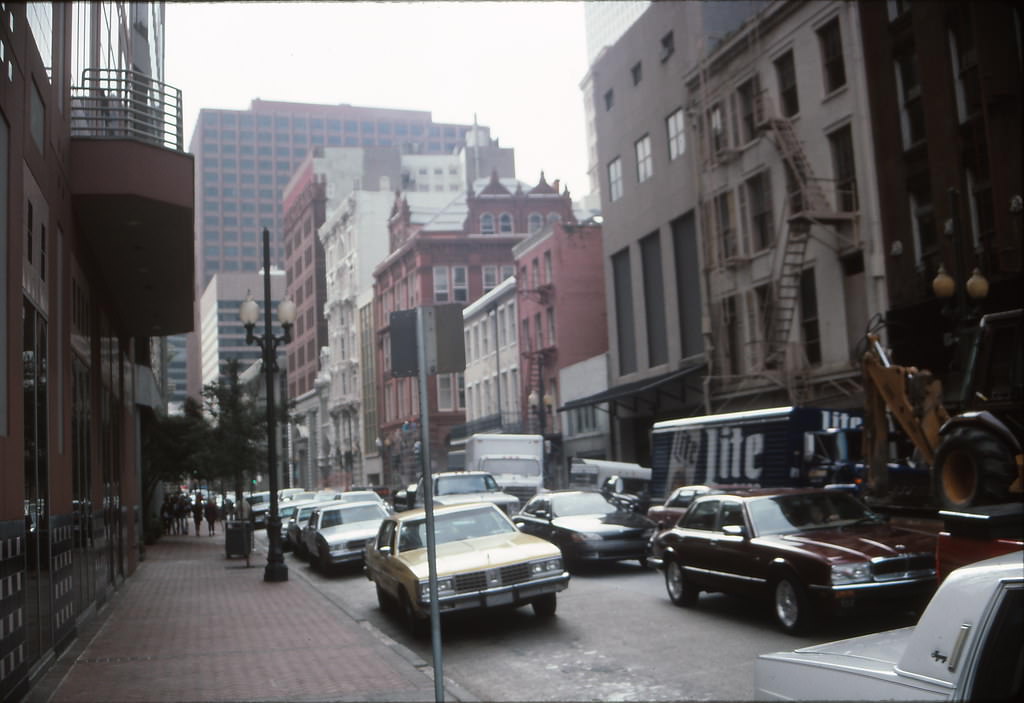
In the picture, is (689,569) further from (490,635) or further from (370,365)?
(370,365)

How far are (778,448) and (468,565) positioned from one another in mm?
10641

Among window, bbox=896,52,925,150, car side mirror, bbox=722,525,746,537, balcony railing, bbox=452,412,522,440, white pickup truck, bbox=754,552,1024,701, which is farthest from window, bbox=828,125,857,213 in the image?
balcony railing, bbox=452,412,522,440

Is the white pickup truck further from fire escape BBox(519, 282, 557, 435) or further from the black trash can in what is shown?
fire escape BBox(519, 282, 557, 435)

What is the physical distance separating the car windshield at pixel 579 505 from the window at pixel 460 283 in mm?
55297

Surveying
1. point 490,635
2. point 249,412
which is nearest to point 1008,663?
point 490,635

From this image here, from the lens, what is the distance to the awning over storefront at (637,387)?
3631 centimetres

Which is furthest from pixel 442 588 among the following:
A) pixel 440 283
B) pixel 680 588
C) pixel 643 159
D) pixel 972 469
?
pixel 440 283

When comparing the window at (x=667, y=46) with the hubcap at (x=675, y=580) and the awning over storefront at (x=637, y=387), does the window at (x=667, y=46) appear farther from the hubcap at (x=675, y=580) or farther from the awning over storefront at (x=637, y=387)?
the hubcap at (x=675, y=580)

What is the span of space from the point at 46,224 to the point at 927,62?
2050 centimetres

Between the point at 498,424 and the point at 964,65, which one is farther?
the point at 498,424

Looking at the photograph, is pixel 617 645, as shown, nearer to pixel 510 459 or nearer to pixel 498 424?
Answer: pixel 510 459

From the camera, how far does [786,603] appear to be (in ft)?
40.3

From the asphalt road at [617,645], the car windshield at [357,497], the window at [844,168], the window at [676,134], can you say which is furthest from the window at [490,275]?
the asphalt road at [617,645]

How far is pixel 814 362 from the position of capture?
101 feet
